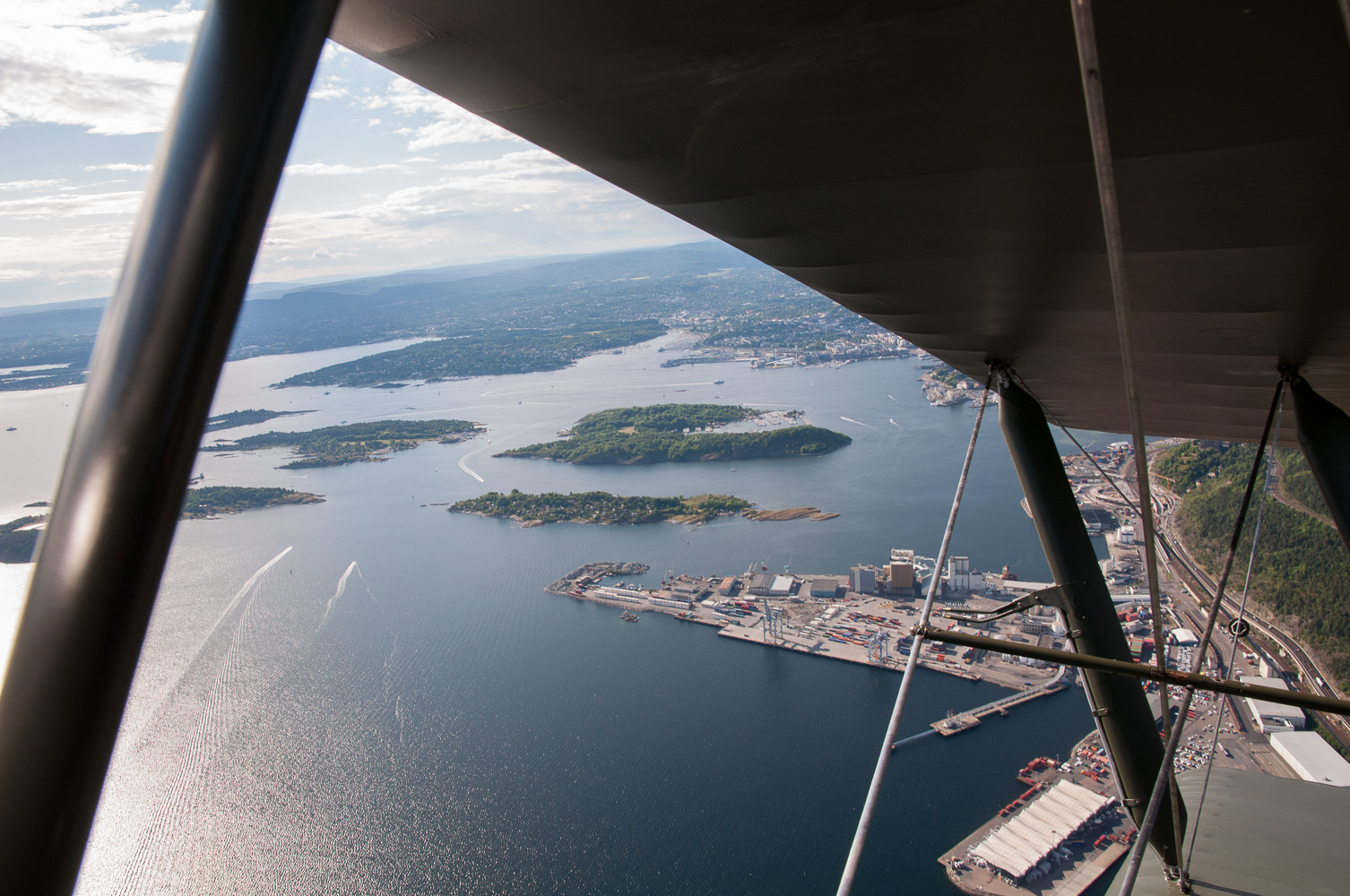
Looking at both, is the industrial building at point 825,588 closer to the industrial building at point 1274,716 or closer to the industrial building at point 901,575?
the industrial building at point 901,575

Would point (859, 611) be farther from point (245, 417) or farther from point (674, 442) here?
point (245, 417)

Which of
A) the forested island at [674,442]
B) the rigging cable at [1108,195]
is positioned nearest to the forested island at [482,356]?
the forested island at [674,442]

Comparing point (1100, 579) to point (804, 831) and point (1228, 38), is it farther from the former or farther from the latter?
point (804, 831)

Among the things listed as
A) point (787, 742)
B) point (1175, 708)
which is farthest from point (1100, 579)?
point (1175, 708)

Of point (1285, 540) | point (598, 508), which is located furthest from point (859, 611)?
point (598, 508)

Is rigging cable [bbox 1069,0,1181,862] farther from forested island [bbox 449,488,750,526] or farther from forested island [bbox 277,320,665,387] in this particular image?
forested island [bbox 277,320,665,387]
